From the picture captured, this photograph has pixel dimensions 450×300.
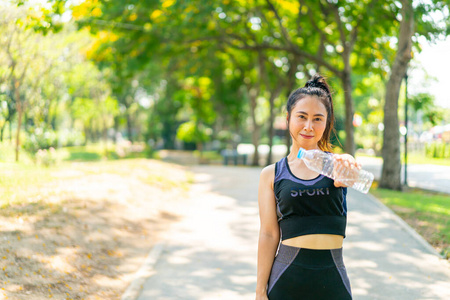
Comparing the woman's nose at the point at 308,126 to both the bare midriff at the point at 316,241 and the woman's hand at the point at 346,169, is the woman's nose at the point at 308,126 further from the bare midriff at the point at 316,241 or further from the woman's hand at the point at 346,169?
the bare midriff at the point at 316,241

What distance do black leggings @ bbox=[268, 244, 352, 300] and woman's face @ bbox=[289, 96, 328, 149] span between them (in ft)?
1.91

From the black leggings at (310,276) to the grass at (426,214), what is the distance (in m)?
5.37

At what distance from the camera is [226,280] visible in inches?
254

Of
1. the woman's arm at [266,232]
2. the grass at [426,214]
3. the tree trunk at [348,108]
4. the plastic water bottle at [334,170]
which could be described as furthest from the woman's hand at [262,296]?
the tree trunk at [348,108]

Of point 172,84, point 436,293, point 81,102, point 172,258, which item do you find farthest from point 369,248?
point 81,102

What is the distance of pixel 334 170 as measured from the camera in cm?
239

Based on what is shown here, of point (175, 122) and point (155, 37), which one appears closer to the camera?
point (155, 37)

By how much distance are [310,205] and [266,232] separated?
33cm

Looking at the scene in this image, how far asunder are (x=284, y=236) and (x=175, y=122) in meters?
40.7

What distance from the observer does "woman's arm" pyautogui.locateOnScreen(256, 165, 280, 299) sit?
2.66 metres

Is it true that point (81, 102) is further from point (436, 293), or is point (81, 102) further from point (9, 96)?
point (436, 293)

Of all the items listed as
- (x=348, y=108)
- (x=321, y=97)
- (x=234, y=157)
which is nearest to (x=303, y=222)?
(x=321, y=97)

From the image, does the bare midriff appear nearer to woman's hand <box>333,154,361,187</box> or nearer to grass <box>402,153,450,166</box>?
woman's hand <box>333,154,361,187</box>

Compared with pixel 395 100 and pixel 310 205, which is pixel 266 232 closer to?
pixel 310 205
